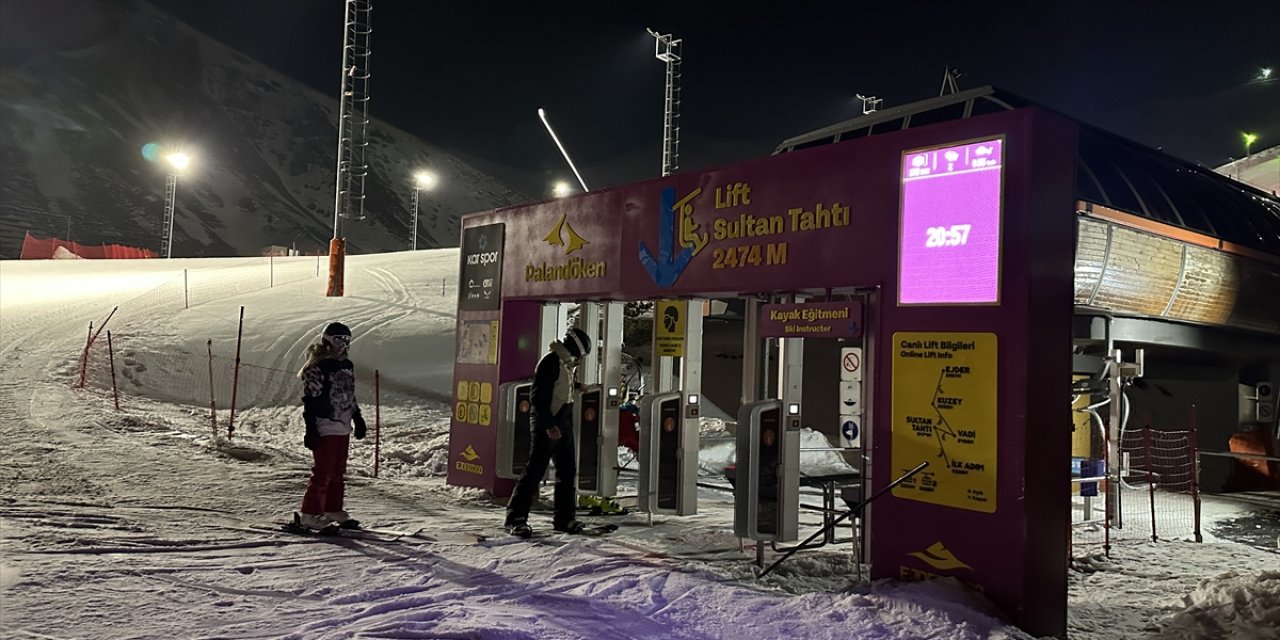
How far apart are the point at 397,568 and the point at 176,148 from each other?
110 metres

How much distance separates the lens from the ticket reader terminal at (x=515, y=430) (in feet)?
29.6

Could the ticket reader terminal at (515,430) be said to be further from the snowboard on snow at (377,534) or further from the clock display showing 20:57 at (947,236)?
the clock display showing 20:57 at (947,236)

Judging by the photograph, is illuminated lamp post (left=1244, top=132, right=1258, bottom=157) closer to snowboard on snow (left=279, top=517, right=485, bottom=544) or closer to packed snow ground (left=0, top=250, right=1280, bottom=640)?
packed snow ground (left=0, top=250, right=1280, bottom=640)

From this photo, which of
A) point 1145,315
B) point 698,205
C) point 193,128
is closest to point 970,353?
point 698,205

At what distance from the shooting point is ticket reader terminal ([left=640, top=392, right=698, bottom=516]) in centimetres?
810

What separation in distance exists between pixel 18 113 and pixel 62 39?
3480 centimetres

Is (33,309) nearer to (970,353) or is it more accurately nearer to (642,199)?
(642,199)

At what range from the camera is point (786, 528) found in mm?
6535

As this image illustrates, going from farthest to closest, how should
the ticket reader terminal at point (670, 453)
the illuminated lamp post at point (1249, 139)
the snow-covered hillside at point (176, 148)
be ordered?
1. the snow-covered hillside at point (176, 148)
2. the illuminated lamp post at point (1249, 139)
3. the ticket reader terminal at point (670, 453)

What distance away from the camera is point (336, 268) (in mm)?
22703

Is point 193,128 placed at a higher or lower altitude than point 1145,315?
higher

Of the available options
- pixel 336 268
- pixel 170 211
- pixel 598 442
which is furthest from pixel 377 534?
pixel 170 211

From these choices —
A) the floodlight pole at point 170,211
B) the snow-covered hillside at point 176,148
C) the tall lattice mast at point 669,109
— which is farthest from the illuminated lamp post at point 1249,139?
the snow-covered hillside at point 176,148

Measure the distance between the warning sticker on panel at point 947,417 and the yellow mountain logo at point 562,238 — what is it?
13.1 feet
